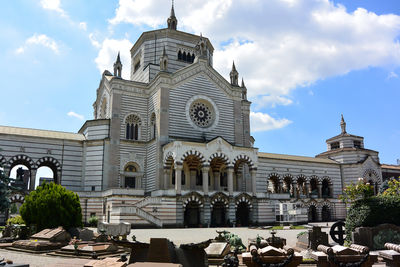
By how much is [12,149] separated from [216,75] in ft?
71.6

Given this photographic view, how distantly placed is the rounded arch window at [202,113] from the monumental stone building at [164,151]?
11 cm

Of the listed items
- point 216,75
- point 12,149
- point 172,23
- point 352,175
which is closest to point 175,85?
point 216,75

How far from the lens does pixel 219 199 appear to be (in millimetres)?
33500

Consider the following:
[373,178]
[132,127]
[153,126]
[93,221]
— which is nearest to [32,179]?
[93,221]

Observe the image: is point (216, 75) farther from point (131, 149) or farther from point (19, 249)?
point (19, 249)

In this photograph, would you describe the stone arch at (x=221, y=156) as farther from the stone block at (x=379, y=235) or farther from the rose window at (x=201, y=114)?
the stone block at (x=379, y=235)

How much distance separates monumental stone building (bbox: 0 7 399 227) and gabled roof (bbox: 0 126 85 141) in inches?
4.5

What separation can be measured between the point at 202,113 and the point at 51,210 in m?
22.6

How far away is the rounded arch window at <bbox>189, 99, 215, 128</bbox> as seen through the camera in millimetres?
38438

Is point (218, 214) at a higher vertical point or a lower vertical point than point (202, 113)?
lower

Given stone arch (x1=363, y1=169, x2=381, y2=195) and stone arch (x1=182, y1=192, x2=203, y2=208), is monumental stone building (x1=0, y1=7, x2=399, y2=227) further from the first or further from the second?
stone arch (x1=363, y1=169, x2=381, y2=195)

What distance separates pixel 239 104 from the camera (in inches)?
1626

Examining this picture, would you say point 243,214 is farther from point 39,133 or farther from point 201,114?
point 39,133

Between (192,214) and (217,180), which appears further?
(217,180)
